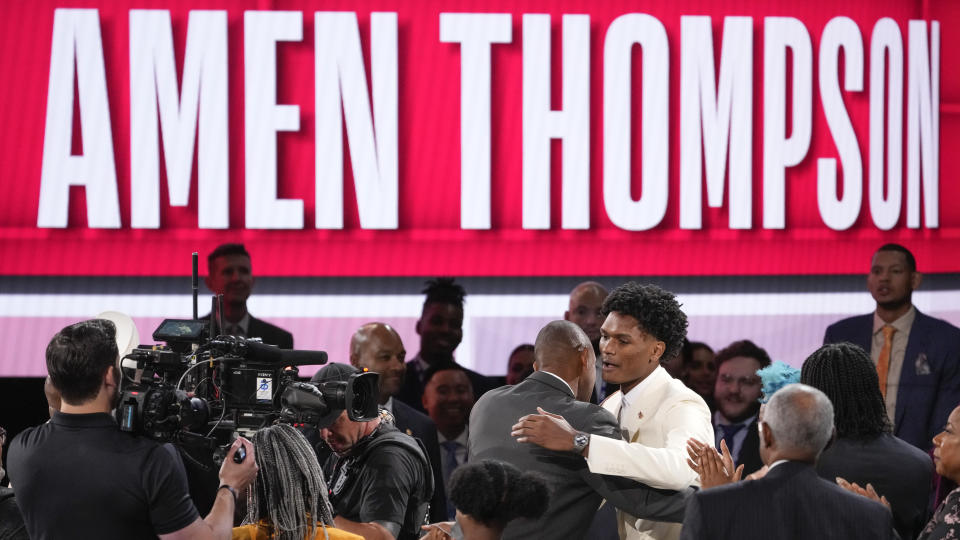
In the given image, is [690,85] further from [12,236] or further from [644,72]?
[12,236]

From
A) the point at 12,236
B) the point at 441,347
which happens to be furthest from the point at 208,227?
the point at 441,347

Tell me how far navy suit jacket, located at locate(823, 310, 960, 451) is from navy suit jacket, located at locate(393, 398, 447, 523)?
2511mm

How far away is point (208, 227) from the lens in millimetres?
6230

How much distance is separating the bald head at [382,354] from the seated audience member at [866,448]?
7.28ft

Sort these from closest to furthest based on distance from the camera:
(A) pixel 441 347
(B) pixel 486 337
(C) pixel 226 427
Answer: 1. (C) pixel 226 427
2. (A) pixel 441 347
3. (B) pixel 486 337


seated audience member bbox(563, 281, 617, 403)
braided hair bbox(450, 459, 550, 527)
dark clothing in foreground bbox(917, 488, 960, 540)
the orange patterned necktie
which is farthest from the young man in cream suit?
the orange patterned necktie

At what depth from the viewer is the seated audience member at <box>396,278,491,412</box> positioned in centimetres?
576

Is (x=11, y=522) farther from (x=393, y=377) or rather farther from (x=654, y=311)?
(x=393, y=377)

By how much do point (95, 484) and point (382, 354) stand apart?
2410 millimetres

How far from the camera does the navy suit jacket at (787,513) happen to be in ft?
7.86

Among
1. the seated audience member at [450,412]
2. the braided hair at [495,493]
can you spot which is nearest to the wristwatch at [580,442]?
the braided hair at [495,493]

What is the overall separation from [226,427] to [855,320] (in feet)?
13.2

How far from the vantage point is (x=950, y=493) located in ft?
9.18

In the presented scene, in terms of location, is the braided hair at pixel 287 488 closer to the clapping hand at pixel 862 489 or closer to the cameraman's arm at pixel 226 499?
the cameraman's arm at pixel 226 499
